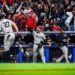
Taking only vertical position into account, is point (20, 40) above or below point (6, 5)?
below

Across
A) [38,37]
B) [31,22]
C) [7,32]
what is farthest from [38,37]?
[7,32]

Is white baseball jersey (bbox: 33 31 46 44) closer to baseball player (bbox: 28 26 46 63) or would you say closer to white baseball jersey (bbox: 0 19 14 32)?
baseball player (bbox: 28 26 46 63)

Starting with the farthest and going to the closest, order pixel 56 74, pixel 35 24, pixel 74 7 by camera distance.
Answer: pixel 74 7 → pixel 35 24 → pixel 56 74

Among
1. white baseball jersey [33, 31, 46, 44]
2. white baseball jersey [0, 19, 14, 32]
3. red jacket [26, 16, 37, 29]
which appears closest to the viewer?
white baseball jersey [0, 19, 14, 32]

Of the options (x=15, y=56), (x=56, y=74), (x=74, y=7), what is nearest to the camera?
(x=56, y=74)

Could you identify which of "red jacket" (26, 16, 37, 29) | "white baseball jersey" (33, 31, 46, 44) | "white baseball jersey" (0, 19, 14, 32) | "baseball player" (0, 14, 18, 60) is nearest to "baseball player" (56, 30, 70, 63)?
"white baseball jersey" (33, 31, 46, 44)

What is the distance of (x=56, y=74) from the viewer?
4.07m

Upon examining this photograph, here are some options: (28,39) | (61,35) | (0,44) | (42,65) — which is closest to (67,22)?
(61,35)

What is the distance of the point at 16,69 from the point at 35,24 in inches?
250

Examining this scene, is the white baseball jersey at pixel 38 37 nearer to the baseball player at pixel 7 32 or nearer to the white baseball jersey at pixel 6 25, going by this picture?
the baseball player at pixel 7 32

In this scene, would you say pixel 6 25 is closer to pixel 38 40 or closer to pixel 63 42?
pixel 38 40

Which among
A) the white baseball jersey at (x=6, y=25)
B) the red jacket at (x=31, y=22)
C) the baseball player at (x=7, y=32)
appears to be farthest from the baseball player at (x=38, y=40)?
the white baseball jersey at (x=6, y=25)

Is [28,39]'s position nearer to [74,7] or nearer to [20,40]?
[20,40]

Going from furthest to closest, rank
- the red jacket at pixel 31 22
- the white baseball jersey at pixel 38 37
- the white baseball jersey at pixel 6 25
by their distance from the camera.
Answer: the red jacket at pixel 31 22 → the white baseball jersey at pixel 38 37 → the white baseball jersey at pixel 6 25
